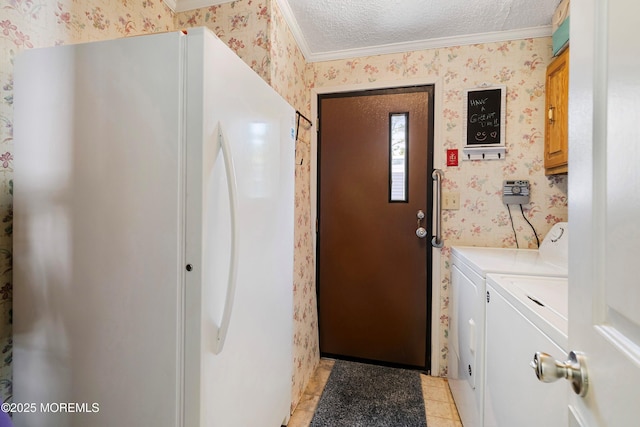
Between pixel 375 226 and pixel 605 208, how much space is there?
1707 mm

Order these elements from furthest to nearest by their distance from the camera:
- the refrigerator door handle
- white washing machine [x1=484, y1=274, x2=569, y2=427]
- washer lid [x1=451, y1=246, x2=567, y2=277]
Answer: washer lid [x1=451, y1=246, x2=567, y2=277], the refrigerator door handle, white washing machine [x1=484, y1=274, x2=569, y2=427]

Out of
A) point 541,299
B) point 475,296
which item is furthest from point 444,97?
point 541,299

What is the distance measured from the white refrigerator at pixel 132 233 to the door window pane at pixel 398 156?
4.56 ft

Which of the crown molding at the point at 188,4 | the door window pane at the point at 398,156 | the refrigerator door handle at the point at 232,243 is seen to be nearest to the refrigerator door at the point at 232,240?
the refrigerator door handle at the point at 232,243

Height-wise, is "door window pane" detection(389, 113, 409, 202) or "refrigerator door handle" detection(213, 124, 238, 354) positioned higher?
"door window pane" detection(389, 113, 409, 202)

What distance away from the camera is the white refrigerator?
2.45ft

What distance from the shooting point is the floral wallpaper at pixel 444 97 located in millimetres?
1506

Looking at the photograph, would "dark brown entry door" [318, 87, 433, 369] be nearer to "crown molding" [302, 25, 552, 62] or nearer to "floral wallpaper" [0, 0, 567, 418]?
"floral wallpaper" [0, 0, 567, 418]

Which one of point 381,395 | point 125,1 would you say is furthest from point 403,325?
point 125,1

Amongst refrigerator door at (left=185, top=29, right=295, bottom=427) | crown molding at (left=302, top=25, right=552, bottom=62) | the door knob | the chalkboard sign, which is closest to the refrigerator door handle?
refrigerator door at (left=185, top=29, right=295, bottom=427)

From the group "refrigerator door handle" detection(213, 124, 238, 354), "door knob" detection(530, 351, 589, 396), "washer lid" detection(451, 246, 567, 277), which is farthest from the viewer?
"washer lid" detection(451, 246, 567, 277)

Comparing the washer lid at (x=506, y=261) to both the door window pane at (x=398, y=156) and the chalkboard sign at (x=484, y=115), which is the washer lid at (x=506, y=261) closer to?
the door window pane at (x=398, y=156)

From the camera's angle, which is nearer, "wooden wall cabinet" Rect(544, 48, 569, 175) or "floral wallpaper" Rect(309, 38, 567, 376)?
"wooden wall cabinet" Rect(544, 48, 569, 175)

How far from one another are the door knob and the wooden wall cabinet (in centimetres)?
153
